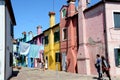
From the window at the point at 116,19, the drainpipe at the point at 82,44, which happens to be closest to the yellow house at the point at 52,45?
the drainpipe at the point at 82,44

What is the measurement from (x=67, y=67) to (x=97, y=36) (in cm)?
753

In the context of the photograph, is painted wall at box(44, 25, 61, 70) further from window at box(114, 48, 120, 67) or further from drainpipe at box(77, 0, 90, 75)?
window at box(114, 48, 120, 67)

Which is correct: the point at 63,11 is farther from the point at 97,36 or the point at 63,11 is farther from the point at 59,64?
the point at 97,36

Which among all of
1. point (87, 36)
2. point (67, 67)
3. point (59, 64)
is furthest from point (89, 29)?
point (59, 64)

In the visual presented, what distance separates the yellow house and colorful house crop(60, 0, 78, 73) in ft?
7.15

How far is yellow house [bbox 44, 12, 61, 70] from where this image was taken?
35369 millimetres

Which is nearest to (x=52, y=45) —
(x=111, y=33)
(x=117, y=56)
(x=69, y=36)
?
(x=69, y=36)

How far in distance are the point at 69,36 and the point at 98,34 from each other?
6.54m

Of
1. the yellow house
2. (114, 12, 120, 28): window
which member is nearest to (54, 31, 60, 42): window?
the yellow house

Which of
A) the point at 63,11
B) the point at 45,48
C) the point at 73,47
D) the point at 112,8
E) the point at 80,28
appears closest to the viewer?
the point at 112,8

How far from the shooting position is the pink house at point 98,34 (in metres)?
23.2

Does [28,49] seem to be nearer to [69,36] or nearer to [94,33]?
[69,36]

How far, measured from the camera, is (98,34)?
24.6 meters

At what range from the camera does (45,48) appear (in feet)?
133
